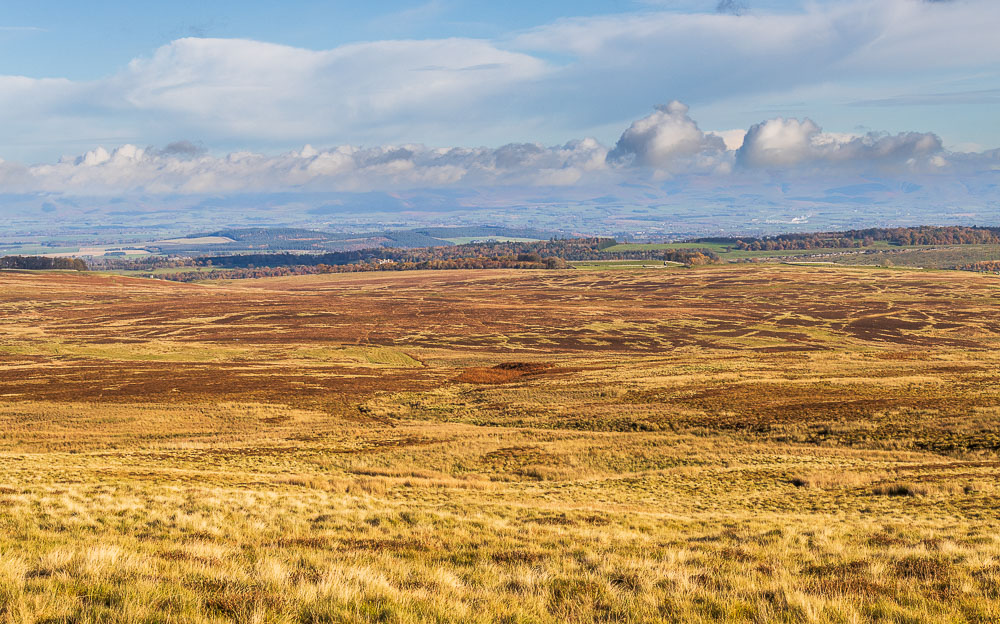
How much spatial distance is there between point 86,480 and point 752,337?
97.5m

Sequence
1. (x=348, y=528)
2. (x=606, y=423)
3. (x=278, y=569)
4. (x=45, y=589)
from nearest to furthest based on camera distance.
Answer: (x=45, y=589), (x=278, y=569), (x=348, y=528), (x=606, y=423)

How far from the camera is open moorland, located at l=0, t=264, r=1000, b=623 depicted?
948cm

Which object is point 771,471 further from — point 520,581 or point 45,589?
point 45,589

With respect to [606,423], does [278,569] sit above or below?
above

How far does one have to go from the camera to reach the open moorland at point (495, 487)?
9.48 m

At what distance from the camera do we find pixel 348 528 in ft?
54.1

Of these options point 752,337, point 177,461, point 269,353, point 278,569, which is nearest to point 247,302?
point 269,353

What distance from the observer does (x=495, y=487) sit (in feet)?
84.0

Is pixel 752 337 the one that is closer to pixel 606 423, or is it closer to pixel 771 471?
pixel 606 423

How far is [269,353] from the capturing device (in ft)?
277

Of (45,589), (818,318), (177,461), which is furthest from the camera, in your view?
(818,318)

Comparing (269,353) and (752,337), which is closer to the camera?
(269,353)

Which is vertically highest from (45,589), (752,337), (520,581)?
(45,589)

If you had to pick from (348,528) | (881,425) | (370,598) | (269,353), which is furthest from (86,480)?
(269,353)
